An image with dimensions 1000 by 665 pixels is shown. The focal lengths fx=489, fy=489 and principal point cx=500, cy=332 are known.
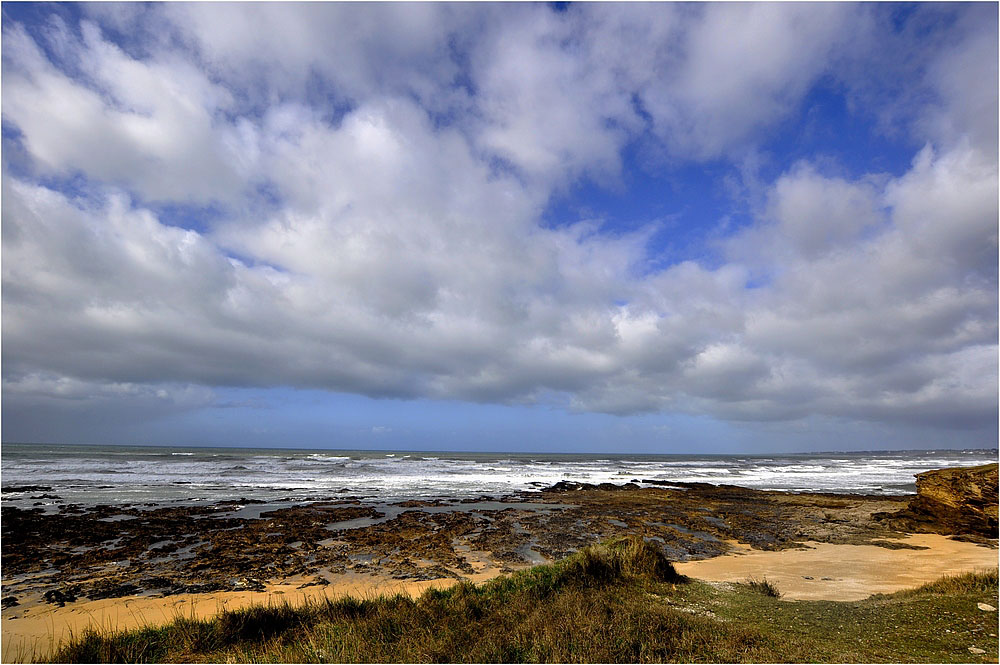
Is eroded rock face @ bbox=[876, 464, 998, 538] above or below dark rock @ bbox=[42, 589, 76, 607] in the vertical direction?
above

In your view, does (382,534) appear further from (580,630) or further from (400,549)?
(580,630)

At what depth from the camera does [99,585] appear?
1127 cm

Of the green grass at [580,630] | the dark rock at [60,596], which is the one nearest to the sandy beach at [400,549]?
the dark rock at [60,596]

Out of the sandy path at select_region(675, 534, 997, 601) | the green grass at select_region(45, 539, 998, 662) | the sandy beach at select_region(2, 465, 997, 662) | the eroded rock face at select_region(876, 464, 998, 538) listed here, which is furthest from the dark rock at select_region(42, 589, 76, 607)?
the eroded rock face at select_region(876, 464, 998, 538)

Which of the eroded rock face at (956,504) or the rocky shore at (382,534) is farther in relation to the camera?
the eroded rock face at (956,504)

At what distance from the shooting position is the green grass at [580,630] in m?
5.65

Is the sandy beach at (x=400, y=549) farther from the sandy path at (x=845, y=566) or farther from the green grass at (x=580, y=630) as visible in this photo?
the green grass at (x=580, y=630)

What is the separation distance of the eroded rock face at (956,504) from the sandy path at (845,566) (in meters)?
1.11

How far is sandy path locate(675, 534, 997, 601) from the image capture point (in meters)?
10.9

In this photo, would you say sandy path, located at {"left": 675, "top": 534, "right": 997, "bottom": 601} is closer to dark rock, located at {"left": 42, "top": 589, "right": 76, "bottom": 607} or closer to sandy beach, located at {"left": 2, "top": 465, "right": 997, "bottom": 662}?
sandy beach, located at {"left": 2, "top": 465, "right": 997, "bottom": 662}

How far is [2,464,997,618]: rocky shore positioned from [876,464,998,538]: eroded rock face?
0.04 metres

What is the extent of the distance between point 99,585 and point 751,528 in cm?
2134

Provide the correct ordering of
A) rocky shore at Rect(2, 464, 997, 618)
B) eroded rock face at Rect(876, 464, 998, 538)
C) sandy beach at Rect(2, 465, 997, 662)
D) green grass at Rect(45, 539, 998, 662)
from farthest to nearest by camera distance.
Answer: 1. eroded rock face at Rect(876, 464, 998, 538)
2. rocky shore at Rect(2, 464, 997, 618)
3. sandy beach at Rect(2, 465, 997, 662)
4. green grass at Rect(45, 539, 998, 662)

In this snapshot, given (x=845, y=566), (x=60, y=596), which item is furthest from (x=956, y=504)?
(x=60, y=596)
